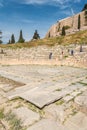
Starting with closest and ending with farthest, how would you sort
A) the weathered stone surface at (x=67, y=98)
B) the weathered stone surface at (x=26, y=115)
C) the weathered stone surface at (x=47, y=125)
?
the weathered stone surface at (x=47, y=125) < the weathered stone surface at (x=26, y=115) < the weathered stone surface at (x=67, y=98)

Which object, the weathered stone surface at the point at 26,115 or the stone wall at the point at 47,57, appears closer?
the weathered stone surface at the point at 26,115

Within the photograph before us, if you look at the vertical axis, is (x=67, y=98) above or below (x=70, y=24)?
below

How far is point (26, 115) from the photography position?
345cm

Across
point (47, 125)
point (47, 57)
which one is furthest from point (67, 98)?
point (47, 57)

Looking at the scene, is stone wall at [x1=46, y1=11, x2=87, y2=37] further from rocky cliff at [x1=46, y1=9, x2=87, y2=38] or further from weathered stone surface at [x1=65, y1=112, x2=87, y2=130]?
weathered stone surface at [x1=65, y1=112, x2=87, y2=130]

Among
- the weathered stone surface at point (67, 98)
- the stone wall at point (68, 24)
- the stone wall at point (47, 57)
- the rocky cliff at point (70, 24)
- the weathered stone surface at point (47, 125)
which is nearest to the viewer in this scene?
the weathered stone surface at point (47, 125)

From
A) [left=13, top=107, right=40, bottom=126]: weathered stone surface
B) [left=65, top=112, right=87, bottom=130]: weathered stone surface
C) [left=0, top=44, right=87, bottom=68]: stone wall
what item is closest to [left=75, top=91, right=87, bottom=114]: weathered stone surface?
[left=65, top=112, right=87, bottom=130]: weathered stone surface

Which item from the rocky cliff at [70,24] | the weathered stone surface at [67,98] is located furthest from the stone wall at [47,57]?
the rocky cliff at [70,24]

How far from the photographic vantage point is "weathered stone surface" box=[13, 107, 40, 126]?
324 centimetres

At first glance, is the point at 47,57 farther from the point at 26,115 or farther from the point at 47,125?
the point at 47,125

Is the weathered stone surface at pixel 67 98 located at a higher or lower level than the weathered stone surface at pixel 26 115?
higher

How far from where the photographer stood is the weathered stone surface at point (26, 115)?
3236mm

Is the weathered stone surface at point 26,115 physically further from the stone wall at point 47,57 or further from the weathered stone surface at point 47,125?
the stone wall at point 47,57

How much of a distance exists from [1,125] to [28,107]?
0.73 meters
